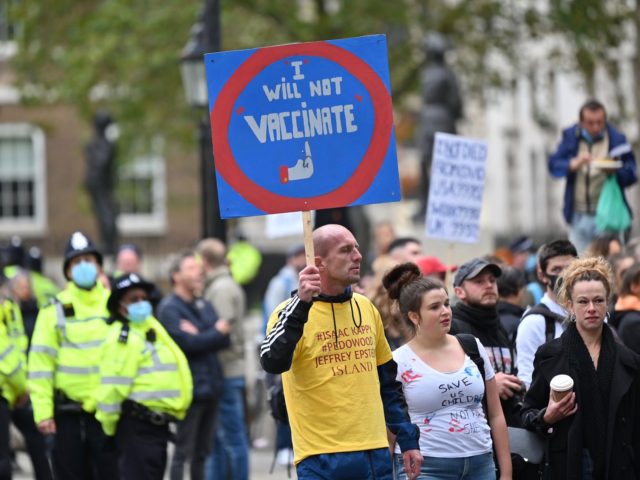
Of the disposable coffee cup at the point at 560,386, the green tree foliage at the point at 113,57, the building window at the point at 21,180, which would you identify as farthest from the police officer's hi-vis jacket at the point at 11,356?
the building window at the point at 21,180

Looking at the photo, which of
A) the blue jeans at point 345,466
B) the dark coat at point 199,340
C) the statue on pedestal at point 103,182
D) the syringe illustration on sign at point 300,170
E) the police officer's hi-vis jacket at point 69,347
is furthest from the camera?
the statue on pedestal at point 103,182

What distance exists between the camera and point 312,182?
25.1 feet

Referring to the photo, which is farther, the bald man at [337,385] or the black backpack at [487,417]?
the black backpack at [487,417]

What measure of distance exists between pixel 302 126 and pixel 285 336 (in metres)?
1.02

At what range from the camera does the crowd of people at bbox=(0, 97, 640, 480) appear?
7613mm

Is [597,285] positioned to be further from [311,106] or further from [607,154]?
[607,154]

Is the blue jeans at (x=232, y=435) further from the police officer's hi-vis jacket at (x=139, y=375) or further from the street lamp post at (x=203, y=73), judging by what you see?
the street lamp post at (x=203, y=73)

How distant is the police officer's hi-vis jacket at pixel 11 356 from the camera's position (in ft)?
38.4

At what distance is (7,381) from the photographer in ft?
38.5

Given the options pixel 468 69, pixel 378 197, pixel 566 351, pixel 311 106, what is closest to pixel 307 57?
pixel 311 106

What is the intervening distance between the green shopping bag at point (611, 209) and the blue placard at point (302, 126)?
18.1 ft

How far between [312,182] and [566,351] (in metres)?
1.49

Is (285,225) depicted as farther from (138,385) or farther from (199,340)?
(138,385)

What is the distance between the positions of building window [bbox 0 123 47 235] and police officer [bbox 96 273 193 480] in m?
31.8
